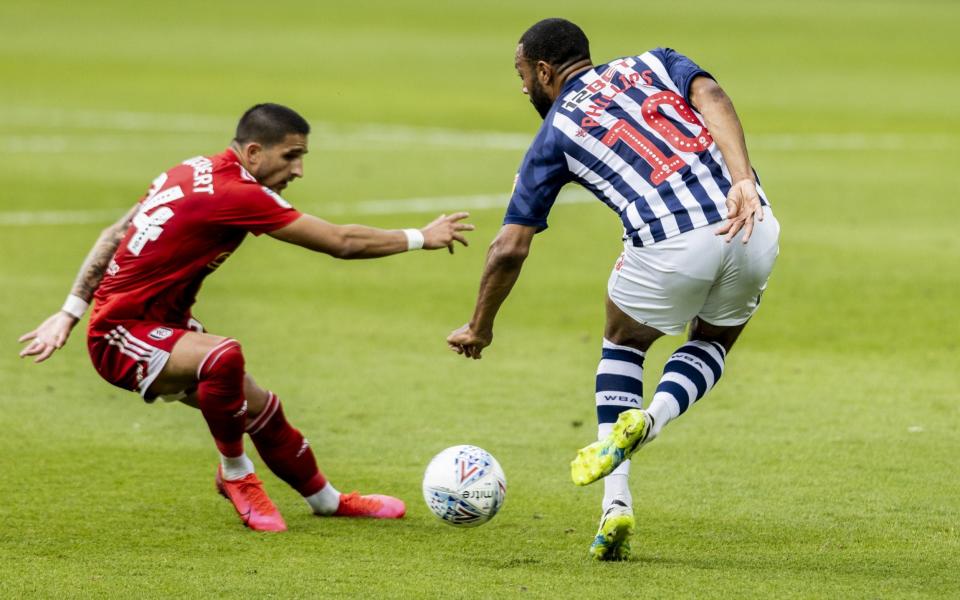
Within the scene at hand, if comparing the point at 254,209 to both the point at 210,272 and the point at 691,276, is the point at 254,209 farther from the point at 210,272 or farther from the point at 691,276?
the point at 691,276

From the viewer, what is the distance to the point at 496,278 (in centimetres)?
663

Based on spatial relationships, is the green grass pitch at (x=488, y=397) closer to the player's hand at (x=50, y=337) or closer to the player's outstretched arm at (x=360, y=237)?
the player's hand at (x=50, y=337)

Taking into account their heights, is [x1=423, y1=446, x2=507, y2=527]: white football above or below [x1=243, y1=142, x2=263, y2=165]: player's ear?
below

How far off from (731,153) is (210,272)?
7.97 ft

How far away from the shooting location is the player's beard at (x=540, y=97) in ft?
22.6

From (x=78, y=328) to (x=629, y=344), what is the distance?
6311mm

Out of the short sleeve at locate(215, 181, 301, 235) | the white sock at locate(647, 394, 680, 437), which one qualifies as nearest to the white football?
the white sock at locate(647, 394, 680, 437)

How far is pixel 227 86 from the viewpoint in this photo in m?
34.2

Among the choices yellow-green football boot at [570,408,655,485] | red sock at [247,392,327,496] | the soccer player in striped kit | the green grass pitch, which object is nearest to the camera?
yellow-green football boot at [570,408,655,485]

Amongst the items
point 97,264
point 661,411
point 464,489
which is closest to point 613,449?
point 661,411

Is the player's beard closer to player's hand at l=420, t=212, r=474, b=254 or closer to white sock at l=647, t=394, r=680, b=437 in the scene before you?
player's hand at l=420, t=212, r=474, b=254

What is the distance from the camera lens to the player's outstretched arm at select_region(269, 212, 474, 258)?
6.75 m

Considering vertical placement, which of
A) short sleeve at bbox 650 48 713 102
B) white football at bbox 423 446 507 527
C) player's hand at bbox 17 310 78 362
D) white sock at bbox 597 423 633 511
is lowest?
white football at bbox 423 446 507 527

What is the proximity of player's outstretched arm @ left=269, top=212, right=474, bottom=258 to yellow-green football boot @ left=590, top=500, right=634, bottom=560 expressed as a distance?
138cm
